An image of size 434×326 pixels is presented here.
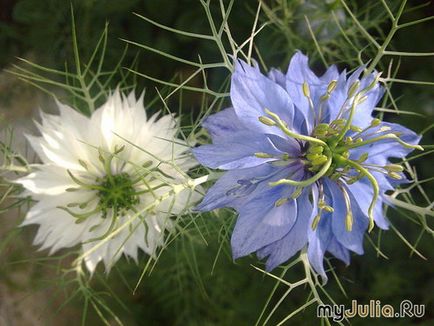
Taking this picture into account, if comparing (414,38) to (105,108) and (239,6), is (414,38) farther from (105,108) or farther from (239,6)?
(105,108)

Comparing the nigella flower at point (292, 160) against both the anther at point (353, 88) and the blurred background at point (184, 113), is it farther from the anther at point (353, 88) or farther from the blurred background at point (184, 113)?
the blurred background at point (184, 113)

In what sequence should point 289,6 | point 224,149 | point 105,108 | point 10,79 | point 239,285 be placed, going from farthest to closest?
point 239,285 < point 10,79 < point 289,6 < point 105,108 < point 224,149

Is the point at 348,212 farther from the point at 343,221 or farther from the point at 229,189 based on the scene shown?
the point at 229,189

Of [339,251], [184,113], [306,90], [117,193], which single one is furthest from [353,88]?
[184,113]

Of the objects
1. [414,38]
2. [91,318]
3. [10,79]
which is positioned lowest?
[91,318]

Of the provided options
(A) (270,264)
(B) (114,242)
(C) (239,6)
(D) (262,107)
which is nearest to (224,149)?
(D) (262,107)

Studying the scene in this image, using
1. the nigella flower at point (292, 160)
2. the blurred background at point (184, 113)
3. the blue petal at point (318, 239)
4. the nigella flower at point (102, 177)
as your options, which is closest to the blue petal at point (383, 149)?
the nigella flower at point (292, 160)
